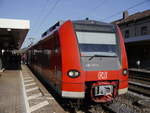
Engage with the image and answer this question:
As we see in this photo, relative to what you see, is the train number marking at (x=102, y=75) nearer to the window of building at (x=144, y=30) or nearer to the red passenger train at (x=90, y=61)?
the red passenger train at (x=90, y=61)

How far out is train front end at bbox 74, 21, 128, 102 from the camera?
20.6 ft

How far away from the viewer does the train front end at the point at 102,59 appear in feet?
20.6

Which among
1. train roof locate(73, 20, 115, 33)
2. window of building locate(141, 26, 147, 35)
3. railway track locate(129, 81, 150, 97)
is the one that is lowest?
railway track locate(129, 81, 150, 97)

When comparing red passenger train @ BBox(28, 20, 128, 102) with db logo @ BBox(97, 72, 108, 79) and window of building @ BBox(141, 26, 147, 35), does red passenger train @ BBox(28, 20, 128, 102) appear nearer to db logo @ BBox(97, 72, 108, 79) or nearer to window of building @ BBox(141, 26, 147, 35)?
db logo @ BBox(97, 72, 108, 79)

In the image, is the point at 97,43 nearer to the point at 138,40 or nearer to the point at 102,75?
the point at 102,75

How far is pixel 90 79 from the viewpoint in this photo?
20.4 ft

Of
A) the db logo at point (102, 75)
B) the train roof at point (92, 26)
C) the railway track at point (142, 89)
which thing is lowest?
the railway track at point (142, 89)

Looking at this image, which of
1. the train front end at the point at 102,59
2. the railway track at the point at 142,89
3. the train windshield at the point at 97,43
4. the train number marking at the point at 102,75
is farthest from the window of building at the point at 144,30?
the train number marking at the point at 102,75

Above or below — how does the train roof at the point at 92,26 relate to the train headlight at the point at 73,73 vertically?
above

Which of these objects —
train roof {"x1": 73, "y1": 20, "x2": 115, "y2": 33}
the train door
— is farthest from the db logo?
train roof {"x1": 73, "y1": 20, "x2": 115, "y2": 33}

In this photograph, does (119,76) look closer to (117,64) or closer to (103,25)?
(117,64)

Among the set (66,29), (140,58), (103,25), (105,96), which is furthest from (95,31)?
(140,58)

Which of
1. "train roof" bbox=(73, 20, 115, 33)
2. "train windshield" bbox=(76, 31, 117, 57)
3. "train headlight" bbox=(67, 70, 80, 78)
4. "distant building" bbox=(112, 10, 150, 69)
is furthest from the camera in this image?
"distant building" bbox=(112, 10, 150, 69)

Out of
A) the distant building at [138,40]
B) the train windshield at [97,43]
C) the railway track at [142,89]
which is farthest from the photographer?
the distant building at [138,40]
